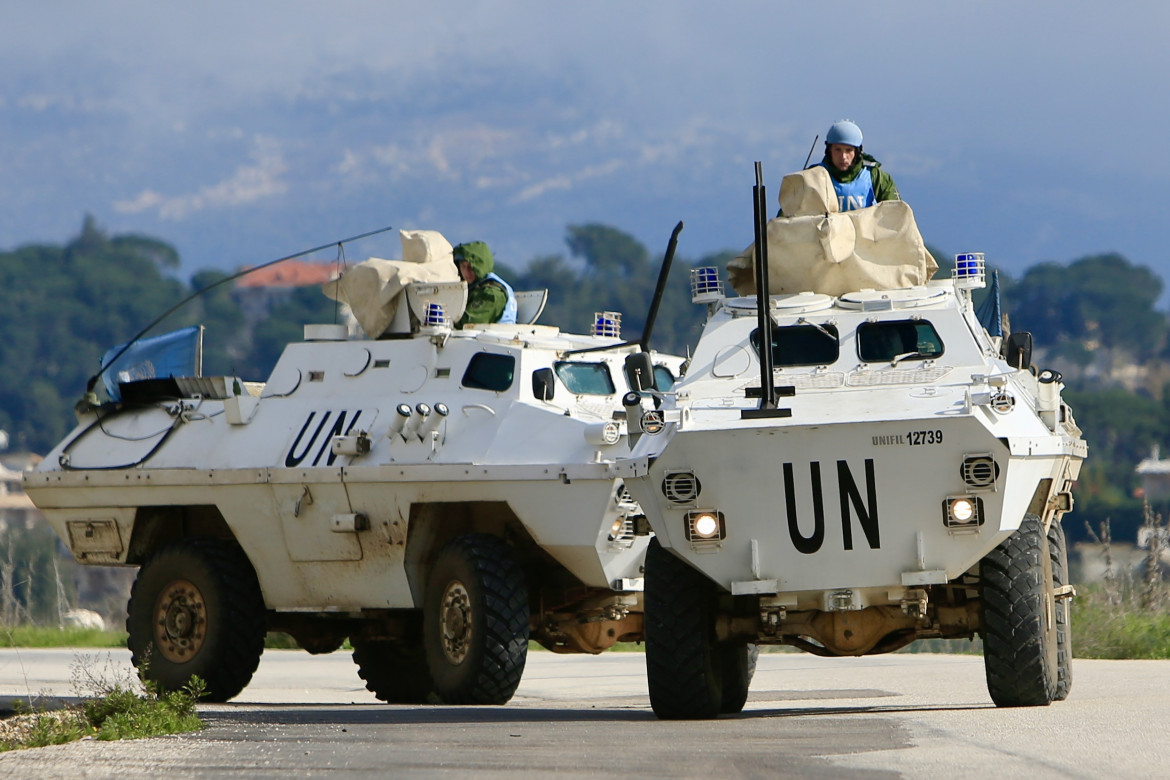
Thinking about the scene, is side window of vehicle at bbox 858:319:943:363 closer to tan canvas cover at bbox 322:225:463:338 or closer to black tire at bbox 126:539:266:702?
tan canvas cover at bbox 322:225:463:338

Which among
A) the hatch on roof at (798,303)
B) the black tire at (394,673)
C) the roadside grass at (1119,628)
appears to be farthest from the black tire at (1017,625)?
the roadside grass at (1119,628)

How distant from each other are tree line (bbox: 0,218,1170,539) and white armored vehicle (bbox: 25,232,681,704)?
66.7 m

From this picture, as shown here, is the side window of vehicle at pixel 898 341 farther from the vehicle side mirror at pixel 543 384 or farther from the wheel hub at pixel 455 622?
the wheel hub at pixel 455 622

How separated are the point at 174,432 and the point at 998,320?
6.03m

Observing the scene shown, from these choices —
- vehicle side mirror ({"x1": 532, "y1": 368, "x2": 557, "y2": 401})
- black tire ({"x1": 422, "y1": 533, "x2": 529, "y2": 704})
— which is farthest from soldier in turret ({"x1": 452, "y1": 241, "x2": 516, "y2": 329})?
black tire ({"x1": 422, "y1": 533, "x2": 529, "y2": 704})

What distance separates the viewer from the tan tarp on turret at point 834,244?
1347 cm

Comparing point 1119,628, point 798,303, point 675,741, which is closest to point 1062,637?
point 798,303

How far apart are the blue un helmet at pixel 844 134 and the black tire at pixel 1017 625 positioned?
3.67 metres

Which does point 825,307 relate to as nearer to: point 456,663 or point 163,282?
point 456,663

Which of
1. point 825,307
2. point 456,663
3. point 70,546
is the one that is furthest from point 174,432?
point 825,307

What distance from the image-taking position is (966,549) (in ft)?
37.2

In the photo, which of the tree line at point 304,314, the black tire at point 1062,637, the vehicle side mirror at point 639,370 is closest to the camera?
the black tire at point 1062,637

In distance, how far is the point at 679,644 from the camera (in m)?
11.5

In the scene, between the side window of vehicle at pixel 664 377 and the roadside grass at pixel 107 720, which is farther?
the side window of vehicle at pixel 664 377
